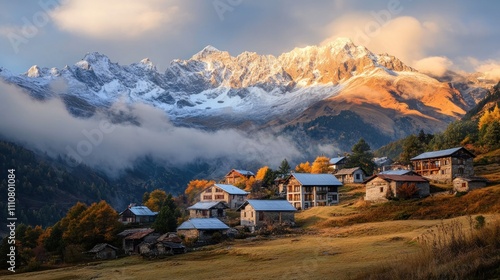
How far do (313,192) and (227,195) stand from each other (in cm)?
2858

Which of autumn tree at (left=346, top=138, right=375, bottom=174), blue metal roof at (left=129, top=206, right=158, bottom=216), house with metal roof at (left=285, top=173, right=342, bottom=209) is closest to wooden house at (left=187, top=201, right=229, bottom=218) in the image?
house with metal roof at (left=285, top=173, right=342, bottom=209)

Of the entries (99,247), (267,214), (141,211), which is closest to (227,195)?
(141,211)

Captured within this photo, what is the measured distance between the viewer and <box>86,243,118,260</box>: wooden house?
91.9 meters

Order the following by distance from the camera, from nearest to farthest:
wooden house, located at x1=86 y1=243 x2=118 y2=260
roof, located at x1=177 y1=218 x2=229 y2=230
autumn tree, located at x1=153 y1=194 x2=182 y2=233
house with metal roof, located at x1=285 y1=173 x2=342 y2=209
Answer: wooden house, located at x1=86 y1=243 x2=118 y2=260, roof, located at x1=177 y1=218 x2=229 y2=230, autumn tree, located at x1=153 y1=194 x2=182 y2=233, house with metal roof, located at x1=285 y1=173 x2=342 y2=209

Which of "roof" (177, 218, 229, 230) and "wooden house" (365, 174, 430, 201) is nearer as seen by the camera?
"roof" (177, 218, 229, 230)

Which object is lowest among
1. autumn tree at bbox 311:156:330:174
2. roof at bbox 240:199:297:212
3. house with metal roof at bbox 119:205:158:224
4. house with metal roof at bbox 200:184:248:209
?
house with metal roof at bbox 119:205:158:224

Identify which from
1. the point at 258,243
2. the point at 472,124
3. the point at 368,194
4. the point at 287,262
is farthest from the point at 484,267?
the point at 472,124

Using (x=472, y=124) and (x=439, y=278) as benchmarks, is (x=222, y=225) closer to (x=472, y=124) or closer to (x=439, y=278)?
(x=439, y=278)

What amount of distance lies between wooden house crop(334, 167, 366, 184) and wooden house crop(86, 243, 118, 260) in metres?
68.5

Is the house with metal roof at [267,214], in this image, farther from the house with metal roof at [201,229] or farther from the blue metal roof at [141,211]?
the blue metal roof at [141,211]

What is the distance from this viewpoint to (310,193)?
120 meters

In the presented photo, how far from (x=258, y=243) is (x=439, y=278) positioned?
5348 centimetres

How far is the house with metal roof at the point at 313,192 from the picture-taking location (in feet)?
388

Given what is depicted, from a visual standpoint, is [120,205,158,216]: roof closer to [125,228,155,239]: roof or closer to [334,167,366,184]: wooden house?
[125,228,155,239]: roof
